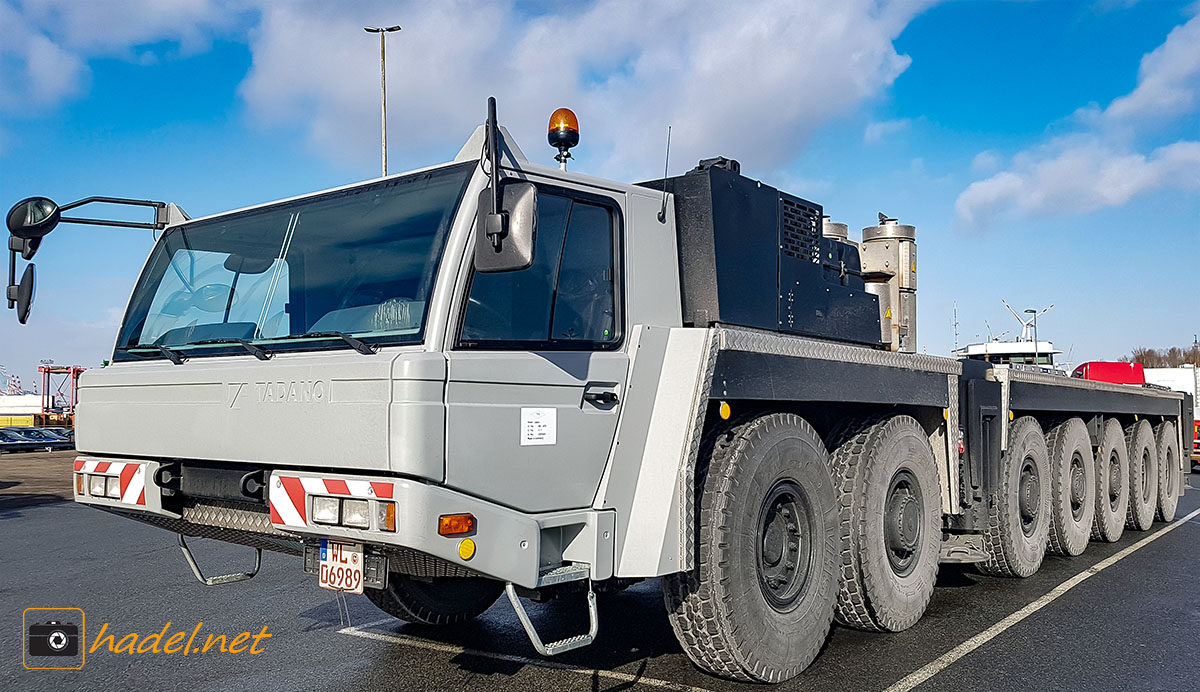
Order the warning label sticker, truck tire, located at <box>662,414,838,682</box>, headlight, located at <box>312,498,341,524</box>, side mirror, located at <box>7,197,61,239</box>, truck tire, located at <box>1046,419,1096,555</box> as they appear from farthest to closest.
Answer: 1. truck tire, located at <box>1046,419,1096,555</box>
2. side mirror, located at <box>7,197,61,239</box>
3. truck tire, located at <box>662,414,838,682</box>
4. the warning label sticker
5. headlight, located at <box>312,498,341,524</box>

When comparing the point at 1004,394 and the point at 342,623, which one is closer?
the point at 342,623

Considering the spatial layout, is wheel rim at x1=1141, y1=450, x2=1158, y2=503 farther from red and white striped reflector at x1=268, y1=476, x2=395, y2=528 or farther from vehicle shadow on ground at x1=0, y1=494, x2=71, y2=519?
vehicle shadow on ground at x1=0, y1=494, x2=71, y2=519

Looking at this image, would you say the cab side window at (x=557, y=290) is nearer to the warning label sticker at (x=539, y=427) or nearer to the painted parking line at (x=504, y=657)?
the warning label sticker at (x=539, y=427)

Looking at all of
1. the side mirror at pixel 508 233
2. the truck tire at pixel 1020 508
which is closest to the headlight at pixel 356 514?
the side mirror at pixel 508 233

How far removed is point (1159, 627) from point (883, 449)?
2.21 m

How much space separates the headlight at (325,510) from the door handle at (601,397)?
1098 mm

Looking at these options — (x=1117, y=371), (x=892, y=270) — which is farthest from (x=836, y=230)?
(x=1117, y=371)

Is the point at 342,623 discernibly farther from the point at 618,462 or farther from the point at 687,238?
the point at 687,238

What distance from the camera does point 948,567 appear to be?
8.16 metres

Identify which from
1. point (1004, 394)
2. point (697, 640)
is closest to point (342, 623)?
point (697, 640)

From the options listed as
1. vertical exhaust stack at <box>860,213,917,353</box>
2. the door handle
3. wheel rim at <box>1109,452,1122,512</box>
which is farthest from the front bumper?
wheel rim at <box>1109,452,1122,512</box>

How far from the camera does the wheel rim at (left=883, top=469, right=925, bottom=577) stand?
571 cm

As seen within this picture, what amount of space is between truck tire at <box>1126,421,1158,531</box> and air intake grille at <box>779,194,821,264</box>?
669cm

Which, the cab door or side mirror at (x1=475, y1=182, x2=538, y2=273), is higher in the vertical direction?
side mirror at (x1=475, y1=182, x2=538, y2=273)
